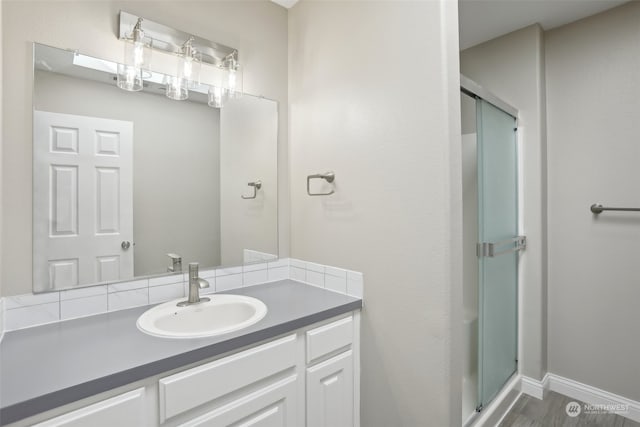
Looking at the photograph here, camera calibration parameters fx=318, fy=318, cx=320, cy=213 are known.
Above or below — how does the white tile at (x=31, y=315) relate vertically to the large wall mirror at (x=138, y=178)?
below

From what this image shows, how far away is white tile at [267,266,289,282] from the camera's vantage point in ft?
6.09

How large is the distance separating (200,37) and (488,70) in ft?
6.53

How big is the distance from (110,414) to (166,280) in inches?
27.3

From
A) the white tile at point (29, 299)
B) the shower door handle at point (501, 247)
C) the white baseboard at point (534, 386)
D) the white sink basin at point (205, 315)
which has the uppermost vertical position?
the shower door handle at point (501, 247)

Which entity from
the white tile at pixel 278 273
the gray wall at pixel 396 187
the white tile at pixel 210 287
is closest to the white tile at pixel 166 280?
the white tile at pixel 210 287

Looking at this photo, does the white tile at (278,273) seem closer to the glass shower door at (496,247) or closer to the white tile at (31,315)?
the white tile at (31,315)

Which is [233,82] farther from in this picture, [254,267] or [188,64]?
[254,267]

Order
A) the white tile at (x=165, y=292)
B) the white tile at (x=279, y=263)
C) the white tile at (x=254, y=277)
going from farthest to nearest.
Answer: the white tile at (x=279, y=263) < the white tile at (x=254, y=277) < the white tile at (x=165, y=292)

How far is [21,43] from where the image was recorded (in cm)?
117

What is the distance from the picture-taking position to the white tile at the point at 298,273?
72.6 inches

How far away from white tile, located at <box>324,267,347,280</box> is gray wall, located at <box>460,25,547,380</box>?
55.5 inches

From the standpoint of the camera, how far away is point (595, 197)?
2047mm

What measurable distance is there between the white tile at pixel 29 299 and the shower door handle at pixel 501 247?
A: 6.68 feet

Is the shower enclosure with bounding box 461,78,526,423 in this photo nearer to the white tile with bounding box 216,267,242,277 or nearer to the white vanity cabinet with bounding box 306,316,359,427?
the white vanity cabinet with bounding box 306,316,359,427
